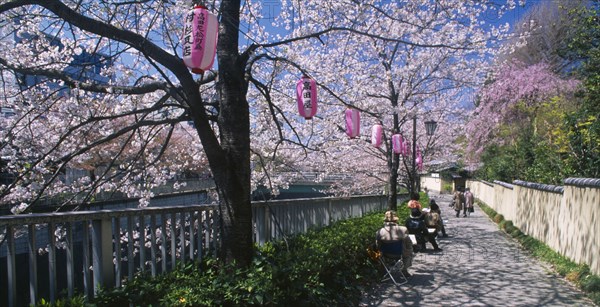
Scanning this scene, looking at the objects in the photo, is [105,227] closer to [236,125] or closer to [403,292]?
[236,125]

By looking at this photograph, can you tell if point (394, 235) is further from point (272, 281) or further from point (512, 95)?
point (512, 95)

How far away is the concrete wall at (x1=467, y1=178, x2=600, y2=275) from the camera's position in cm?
767

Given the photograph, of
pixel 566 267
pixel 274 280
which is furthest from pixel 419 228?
pixel 274 280

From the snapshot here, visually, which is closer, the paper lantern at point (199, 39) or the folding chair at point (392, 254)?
the paper lantern at point (199, 39)

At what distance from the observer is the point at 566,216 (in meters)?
9.52

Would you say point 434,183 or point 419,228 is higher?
point 419,228

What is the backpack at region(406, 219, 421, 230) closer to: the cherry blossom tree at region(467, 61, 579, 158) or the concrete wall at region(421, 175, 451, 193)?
the cherry blossom tree at region(467, 61, 579, 158)

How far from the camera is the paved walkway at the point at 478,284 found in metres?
6.82

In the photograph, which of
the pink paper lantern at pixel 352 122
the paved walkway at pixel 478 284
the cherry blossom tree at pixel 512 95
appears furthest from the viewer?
the cherry blossom tree at pixel 512 95

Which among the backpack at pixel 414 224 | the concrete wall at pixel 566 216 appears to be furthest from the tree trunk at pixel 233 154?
the backpack at pixel 414 224

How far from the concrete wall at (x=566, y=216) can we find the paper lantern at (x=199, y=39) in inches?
254

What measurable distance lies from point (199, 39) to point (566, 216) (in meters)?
8.51

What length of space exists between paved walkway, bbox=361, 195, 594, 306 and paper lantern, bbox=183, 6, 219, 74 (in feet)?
13.9

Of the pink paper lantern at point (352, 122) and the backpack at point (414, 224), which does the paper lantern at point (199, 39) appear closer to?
the pink paper lantern at point (352, 122)
